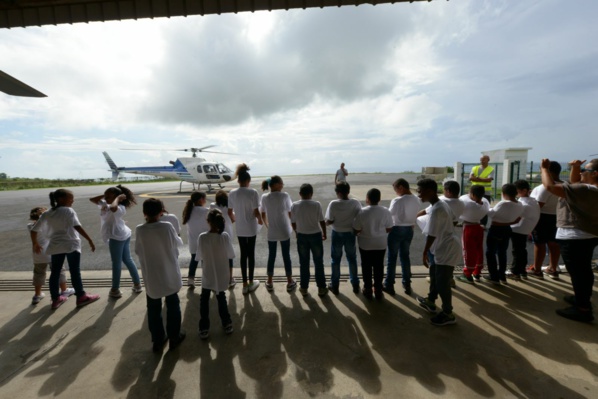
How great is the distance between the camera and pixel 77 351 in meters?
2.97

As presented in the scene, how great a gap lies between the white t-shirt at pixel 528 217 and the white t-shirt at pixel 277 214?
3717 millimetres

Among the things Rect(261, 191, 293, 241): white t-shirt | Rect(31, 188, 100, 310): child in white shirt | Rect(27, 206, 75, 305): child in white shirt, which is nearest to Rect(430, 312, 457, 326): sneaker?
Rect(261, 191, 293, 241): white t-shirt

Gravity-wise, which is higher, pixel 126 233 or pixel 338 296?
pixel 126 233

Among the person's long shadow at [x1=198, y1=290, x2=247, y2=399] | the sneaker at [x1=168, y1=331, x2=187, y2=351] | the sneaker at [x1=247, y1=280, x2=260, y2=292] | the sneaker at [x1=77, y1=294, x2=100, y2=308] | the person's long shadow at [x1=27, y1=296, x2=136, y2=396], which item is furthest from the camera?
the sneaker at [x1=247, y1=280, x2=260, y2=292]

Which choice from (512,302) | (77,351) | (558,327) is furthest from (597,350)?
(77,351)

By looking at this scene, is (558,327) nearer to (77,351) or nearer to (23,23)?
(77,351)

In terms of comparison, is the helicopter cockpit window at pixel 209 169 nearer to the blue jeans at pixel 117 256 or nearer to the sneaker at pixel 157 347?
the blue jeans at pixel 117 256

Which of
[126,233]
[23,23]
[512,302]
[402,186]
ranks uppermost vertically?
[23,23]

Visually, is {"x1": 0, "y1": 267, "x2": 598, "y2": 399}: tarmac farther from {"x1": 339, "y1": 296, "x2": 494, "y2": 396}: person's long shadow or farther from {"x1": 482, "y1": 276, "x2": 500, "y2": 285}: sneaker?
{"x1": 482, "y1": 276, "x2": 500, "y2": 285}: sneaker

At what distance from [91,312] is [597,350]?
20.2 ft

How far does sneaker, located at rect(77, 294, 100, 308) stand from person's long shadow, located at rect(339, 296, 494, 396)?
154 inches

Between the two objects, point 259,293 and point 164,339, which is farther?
point 259,293

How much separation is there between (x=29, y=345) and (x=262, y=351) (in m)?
2.74

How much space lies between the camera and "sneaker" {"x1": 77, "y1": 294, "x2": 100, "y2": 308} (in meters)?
3.98
